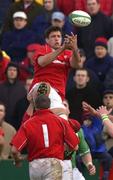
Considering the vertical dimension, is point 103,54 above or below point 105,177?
above

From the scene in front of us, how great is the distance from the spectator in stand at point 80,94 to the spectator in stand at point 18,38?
6.57ft

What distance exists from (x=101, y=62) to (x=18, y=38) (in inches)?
80.8

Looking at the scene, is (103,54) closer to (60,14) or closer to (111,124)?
(60,14)

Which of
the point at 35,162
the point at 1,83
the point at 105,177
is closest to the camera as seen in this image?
the point at 35,162

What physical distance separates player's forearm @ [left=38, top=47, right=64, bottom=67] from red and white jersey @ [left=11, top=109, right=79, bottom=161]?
3.29 ft

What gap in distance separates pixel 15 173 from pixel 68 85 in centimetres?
291

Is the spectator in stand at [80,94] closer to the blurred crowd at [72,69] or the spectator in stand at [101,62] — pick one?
the blurred crowd at [72,69]

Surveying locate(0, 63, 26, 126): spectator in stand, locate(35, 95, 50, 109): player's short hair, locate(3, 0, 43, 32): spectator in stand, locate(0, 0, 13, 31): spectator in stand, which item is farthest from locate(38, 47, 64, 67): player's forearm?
locate(0, 0, 13, 31): spectator in stand

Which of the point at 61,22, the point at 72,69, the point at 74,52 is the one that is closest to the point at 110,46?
the point at 61,22

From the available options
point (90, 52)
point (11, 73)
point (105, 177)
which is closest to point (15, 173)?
point (105, 177)

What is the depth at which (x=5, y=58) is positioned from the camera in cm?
1916

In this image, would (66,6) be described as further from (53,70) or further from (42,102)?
(42,102)

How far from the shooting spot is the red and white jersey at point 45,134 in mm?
12656

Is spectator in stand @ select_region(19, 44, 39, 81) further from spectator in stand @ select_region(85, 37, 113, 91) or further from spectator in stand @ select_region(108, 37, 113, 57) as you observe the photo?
spectator in stand @ select_region(108, 37, 113, 57)
